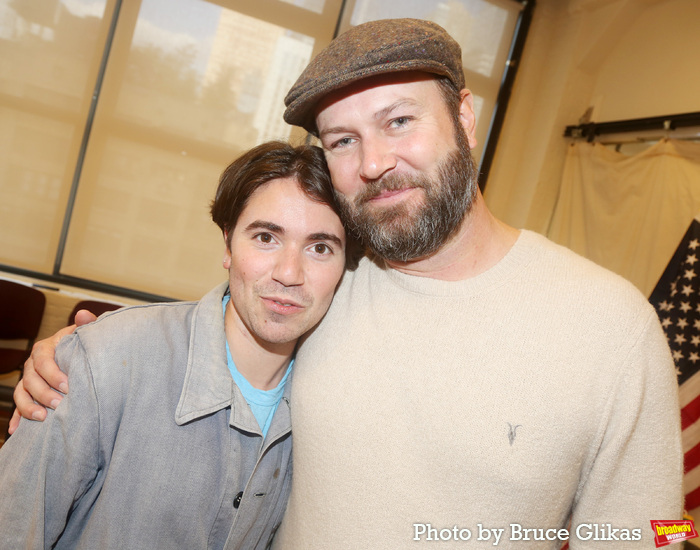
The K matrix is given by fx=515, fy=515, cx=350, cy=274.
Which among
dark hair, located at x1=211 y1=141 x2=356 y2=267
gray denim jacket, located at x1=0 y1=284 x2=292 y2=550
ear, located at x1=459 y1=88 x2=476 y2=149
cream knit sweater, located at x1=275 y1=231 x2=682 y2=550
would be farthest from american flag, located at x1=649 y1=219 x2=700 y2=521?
gray denim jacket, located at x1=0 y1=284 x2=292 y2=550

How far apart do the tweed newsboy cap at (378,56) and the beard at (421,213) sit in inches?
9.3

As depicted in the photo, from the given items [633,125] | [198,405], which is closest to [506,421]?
[198,405]

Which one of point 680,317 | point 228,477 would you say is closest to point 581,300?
point 228,477

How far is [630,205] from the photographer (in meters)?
3.88

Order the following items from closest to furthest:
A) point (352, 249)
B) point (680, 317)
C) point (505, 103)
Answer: point (352, 249), point (680, 317), point (505, 103)

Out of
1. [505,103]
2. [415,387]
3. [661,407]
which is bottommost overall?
[415,387]

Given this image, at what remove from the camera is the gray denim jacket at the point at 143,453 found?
3.85 feet

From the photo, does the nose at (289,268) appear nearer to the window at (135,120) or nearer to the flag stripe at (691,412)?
the flag stripe at (691,412)

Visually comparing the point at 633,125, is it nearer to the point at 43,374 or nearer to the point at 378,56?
the point at 378,56

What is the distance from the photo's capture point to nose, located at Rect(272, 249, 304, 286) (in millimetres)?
1359

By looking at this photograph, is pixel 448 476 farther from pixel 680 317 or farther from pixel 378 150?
pixel 680 317

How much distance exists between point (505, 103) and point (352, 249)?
13.4ft

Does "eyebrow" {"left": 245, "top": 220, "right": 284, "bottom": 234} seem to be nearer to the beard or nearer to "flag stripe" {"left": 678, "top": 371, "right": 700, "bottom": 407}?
the beard

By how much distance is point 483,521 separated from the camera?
114 cm
